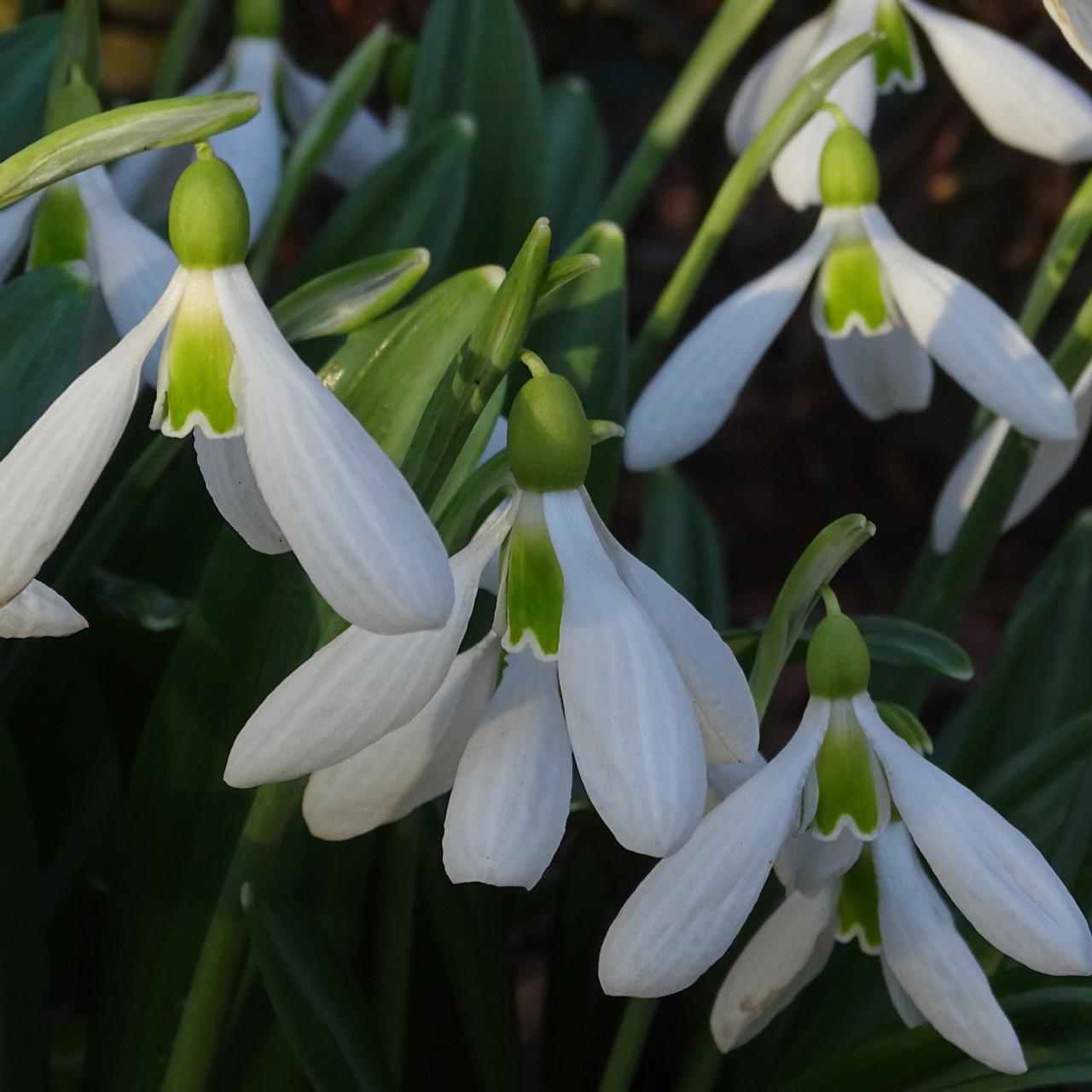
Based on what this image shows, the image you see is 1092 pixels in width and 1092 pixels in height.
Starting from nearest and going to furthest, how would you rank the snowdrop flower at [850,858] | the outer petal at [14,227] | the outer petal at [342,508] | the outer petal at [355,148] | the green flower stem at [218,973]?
the outer petal at [342,508] → the snowdrop flower at [850,858] → the green flower stem at [218,973] → the outer petal at [14,227] → the outer petal at [355,148]

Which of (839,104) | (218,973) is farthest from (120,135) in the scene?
(839,104)

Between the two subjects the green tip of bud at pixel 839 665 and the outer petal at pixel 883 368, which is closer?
the green tip of bud at pixel 839 665

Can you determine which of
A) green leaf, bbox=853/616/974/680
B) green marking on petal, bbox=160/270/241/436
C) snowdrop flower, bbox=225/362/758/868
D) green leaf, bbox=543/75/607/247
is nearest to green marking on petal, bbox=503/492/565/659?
snowdrop flower, bbox=225/362/758/868

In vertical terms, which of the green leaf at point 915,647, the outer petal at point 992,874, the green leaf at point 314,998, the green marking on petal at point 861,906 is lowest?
the green leaf at point 314,998

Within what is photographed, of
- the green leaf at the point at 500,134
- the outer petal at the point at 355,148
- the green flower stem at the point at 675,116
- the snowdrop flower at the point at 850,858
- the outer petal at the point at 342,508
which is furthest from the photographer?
the outer petal at the point at 355,148

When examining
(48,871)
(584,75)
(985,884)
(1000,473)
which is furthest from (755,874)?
(584,75)

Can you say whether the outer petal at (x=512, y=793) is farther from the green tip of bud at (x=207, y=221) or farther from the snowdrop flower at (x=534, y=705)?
the green tip of bud at (x=207, y=221)

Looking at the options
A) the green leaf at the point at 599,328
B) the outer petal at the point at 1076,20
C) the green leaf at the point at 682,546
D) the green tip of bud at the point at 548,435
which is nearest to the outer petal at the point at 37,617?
the green tip of bud at the point at 548,435
